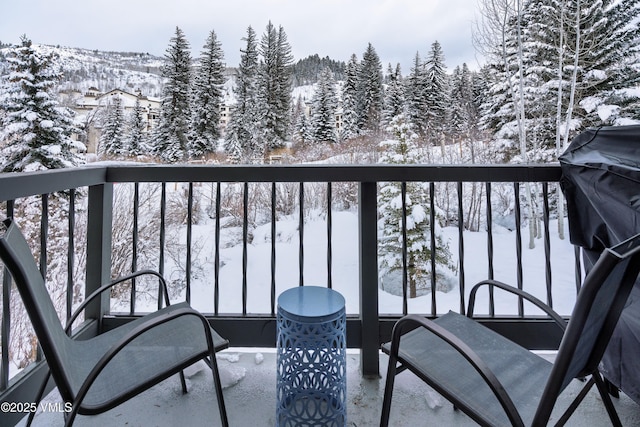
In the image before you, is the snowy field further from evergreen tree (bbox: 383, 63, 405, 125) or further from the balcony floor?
evergreen tree (bbox: 383, 63, 405, 125)

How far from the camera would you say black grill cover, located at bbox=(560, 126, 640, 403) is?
47.6 inches

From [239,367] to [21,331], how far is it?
169 inches

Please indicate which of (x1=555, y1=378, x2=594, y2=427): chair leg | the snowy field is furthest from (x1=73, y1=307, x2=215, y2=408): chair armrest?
the snowy field

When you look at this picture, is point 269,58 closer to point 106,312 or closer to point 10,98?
point 10,98

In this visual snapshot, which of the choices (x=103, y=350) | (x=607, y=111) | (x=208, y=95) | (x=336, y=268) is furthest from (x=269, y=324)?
(x=208, y=95)

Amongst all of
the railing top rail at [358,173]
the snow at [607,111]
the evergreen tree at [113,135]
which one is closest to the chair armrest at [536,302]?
the railing top rail at [358,173]

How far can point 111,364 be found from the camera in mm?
1183

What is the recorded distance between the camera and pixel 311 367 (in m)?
1.30

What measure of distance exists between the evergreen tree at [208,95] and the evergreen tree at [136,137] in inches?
58.8

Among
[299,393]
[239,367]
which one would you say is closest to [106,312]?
[239,367]

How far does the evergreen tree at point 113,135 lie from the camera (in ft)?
33.2

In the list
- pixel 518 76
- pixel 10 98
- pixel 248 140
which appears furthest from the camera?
pixel 248 140

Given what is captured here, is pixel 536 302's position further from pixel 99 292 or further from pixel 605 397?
pixel 99 292

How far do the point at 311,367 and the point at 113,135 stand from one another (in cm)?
1149
